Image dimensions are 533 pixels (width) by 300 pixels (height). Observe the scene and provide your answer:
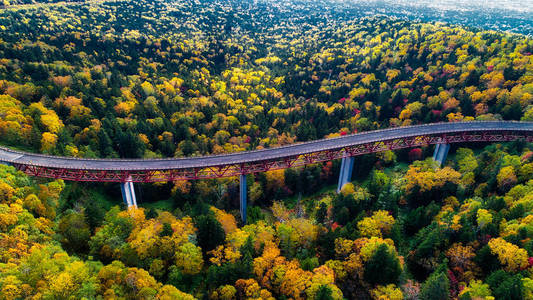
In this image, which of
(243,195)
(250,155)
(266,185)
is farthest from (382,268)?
(266,185)

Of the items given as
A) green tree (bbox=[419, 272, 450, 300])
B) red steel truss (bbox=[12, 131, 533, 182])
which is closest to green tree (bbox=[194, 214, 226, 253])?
red steel truss (bbox=[12, 131, 533, 182])

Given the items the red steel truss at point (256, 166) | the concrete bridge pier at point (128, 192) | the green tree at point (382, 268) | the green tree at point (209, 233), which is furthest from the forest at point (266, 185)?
the concrete bridge pier at point (128, 192)

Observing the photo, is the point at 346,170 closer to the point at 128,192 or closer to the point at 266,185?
the point at 266,185

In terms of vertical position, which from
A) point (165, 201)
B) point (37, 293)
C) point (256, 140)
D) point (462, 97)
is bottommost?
point (165, 201)

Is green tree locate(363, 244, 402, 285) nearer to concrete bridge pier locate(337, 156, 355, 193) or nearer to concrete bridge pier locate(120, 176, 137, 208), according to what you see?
concrete bridge pier locate(337, 156, 355, 193)

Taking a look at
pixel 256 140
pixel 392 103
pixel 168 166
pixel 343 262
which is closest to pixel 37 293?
pixel 168 166

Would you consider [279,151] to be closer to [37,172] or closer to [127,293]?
[127,293]

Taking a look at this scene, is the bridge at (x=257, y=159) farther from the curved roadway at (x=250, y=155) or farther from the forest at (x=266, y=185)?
the forest at (x=266, y=185)
